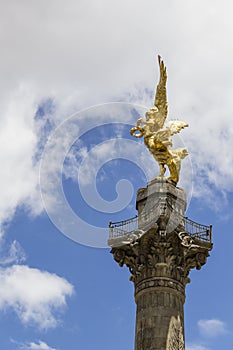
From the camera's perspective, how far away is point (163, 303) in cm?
3197

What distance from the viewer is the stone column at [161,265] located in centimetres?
3133

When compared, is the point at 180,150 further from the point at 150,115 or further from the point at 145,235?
the point at 145,235

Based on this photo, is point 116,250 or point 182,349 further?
point 116,250

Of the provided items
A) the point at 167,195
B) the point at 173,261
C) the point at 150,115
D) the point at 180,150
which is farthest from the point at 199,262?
the point at 150,115

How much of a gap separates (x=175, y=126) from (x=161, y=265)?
857 centimetres

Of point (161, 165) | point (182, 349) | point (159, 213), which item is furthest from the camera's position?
point (161, 165)

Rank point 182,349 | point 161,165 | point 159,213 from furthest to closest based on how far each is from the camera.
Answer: point 161,165, point 159,213, point 182,349

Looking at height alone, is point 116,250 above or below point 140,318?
above

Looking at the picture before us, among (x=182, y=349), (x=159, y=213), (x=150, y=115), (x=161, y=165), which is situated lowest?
(x=182, y=349)

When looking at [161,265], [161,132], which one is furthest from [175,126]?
[161,265]

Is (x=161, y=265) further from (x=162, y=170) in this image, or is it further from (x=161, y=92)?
(x=161, y=92)

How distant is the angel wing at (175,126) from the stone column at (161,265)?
13.0 feet

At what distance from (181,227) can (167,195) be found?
1958 mm

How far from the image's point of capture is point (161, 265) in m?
32.6
